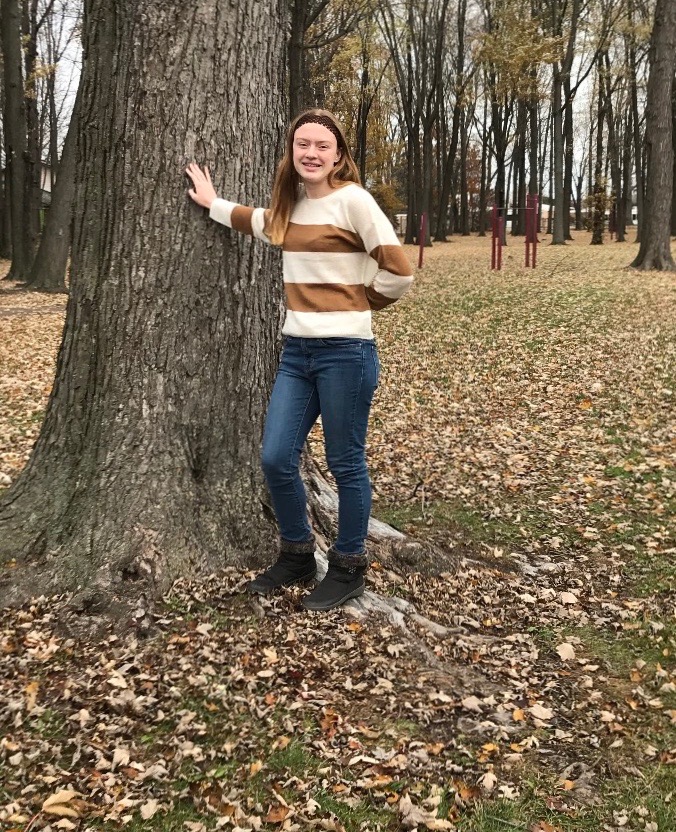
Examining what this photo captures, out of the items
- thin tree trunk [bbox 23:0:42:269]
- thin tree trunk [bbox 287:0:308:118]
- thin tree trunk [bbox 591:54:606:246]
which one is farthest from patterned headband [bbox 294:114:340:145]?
thin tree trunk [bbox 591:54:606:246]

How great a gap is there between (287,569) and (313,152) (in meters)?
1.77

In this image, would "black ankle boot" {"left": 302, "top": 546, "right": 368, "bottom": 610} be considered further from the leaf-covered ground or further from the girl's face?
the girl's face

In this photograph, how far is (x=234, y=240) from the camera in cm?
358

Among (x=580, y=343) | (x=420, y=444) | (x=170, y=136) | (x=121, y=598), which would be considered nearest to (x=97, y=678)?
(x=121, y=598)

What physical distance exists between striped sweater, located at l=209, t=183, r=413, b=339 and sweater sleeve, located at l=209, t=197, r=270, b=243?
11 mm

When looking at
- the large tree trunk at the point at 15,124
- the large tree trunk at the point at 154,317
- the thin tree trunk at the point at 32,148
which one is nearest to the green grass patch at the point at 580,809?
the large tree trunk at the point at 154,317

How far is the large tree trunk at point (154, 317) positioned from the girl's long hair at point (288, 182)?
1.18 feet

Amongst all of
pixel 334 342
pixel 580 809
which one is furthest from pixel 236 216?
pixel 580 809

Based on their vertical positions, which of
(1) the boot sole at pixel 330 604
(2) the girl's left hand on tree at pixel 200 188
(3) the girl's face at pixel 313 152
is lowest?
(1) the boot sole at pixel 330 604

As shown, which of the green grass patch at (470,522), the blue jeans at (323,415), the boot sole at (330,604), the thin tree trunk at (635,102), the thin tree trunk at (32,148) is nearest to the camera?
the blue jeans at (323,415)

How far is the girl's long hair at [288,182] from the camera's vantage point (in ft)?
10.7

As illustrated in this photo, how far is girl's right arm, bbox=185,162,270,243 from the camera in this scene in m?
3.38

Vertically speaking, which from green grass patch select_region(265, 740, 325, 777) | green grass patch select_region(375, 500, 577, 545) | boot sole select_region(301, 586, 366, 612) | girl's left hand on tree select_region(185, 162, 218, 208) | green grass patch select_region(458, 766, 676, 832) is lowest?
green grass patch select_region(458, 766, 676, 832)

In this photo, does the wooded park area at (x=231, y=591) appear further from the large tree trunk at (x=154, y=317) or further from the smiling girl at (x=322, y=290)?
the smiling girl at (x=322, y=290)
